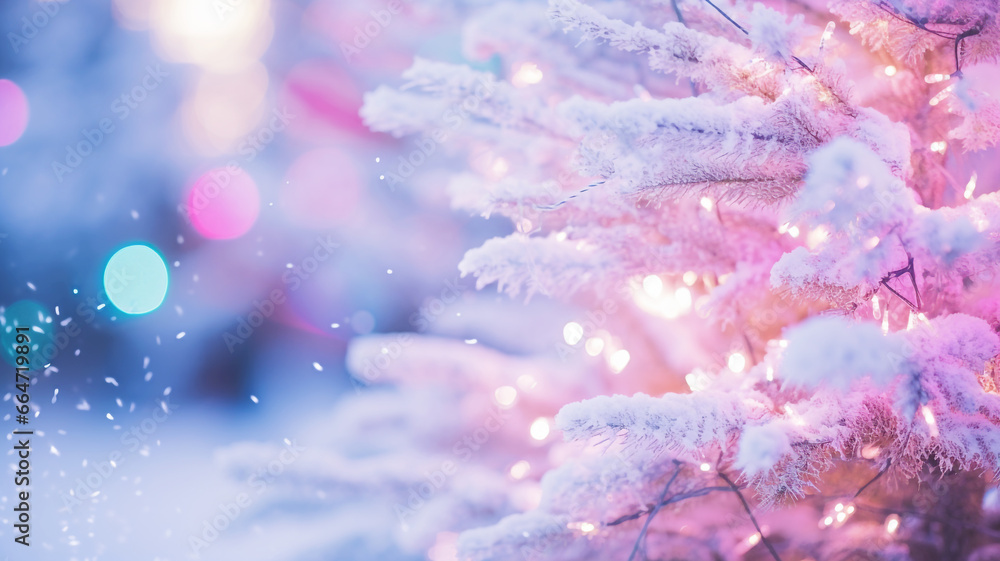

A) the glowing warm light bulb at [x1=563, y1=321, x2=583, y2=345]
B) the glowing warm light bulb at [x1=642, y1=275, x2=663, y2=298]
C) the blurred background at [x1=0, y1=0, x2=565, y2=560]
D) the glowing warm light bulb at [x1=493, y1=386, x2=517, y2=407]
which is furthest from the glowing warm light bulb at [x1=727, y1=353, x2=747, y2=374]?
the blurred background at [x1=0, y1=0, x2=565, y2=560]

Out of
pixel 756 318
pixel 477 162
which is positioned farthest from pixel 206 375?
pixel 756 318

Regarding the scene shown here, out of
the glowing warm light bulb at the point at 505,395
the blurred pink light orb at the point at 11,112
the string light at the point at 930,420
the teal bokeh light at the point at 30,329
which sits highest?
the string light at the point at 930,420

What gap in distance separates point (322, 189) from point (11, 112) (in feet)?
2.52

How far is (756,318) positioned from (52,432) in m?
1.60

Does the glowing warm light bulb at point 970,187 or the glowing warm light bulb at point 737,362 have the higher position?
the glowing warm light bulb at point 970,187

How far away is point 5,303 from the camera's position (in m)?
1.34

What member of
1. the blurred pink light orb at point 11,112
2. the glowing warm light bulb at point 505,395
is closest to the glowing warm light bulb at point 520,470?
the glowing warm light bulb at point 505,395

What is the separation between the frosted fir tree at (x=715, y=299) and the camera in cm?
47

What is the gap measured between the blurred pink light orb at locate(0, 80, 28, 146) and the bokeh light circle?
0.37m

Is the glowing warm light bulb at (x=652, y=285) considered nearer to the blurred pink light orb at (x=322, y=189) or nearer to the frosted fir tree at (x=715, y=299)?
the frosted fir tree at (x=715, y=299)

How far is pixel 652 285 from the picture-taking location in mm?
901

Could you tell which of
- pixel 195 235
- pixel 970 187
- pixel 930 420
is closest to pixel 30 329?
pixel 195 235

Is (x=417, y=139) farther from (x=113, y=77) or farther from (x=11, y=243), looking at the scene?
(x=11, y=243)

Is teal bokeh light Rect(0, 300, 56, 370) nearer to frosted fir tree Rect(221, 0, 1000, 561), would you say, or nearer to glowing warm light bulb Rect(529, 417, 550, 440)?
frosted fir tree Rect(221, 0, 1000, 561)
